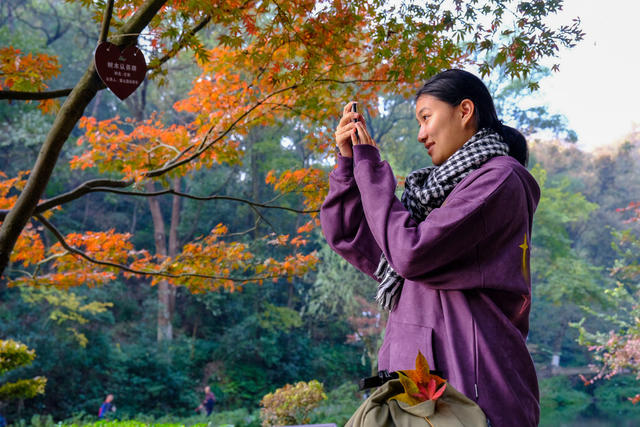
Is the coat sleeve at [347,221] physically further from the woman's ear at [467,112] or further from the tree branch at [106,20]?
the tree branch at [106,20]

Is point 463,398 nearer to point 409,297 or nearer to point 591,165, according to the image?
point 409,297

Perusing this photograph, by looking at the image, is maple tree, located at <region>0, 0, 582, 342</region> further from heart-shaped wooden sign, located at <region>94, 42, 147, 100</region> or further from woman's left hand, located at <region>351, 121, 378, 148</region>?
woman's left hand, located at <region>351, 121, 378, 148</region>

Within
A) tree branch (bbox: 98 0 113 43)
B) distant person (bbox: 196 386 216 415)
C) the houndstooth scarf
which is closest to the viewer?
the houndstooth scarf

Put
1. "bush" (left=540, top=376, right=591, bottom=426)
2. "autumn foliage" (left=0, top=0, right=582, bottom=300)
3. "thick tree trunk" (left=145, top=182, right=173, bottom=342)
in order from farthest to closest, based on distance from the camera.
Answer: "bush" (left=540, top=376, right=591, bottom=426) → "thick tree trunk" (left=145, top=182, right=173, bottom=342) → "autumn foliage" (left=0, top=0, right=582, bottom=300)

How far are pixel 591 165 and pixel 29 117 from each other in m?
17.1

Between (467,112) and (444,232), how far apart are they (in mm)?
291

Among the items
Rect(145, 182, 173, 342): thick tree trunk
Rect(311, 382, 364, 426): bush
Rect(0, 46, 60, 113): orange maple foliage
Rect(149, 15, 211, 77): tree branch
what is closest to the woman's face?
Rect(149, 15, 211, 77): tree branch

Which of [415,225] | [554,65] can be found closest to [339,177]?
[415,225]

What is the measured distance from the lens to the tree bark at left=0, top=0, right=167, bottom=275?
218cm

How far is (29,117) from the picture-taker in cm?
970

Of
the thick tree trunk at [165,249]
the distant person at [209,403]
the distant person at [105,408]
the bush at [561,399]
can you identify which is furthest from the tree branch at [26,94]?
the bush at [561,399]

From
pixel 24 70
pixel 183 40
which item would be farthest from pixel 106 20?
pixel 24 70

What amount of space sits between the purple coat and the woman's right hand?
103mm

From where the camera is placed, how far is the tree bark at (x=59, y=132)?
2182 mm
